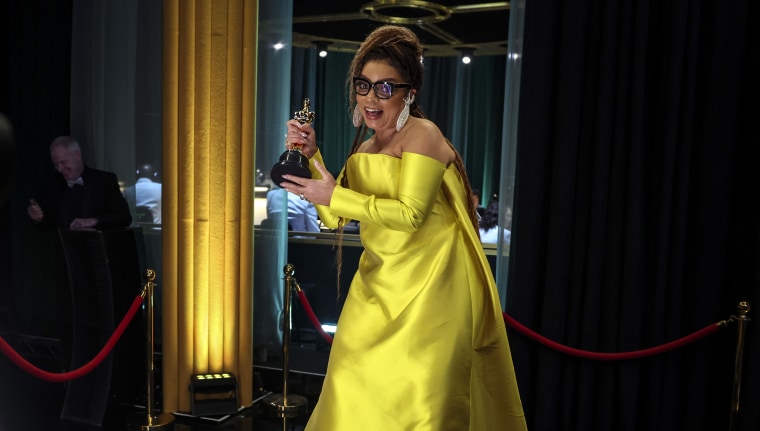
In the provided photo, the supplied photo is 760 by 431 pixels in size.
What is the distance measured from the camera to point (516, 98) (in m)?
4.24

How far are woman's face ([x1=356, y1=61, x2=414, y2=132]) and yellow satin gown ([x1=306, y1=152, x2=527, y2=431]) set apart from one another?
144 mm

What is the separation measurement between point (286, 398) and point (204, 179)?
1497mm

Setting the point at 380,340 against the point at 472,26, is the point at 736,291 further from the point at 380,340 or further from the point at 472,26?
the point at 472,26

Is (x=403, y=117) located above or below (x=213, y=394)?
above

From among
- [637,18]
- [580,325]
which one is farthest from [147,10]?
[580,325]

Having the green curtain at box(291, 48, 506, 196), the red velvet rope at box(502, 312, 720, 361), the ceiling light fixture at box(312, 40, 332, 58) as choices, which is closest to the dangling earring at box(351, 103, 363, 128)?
the red velvet rope at box(502, 312, 720, 361)

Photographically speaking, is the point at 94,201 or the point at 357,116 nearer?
the point at 357,116

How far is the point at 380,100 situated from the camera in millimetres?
2457

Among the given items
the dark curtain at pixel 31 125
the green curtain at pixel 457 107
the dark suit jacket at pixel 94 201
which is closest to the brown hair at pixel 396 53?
the dark suit jacket at pixel 94 201

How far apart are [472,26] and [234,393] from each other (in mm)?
6226

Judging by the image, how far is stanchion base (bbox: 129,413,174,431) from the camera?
4.02m

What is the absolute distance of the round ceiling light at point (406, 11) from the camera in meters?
7.70

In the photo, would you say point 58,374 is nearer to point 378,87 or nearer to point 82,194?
point 82,194

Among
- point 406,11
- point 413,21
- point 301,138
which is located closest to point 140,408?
point 301,138
